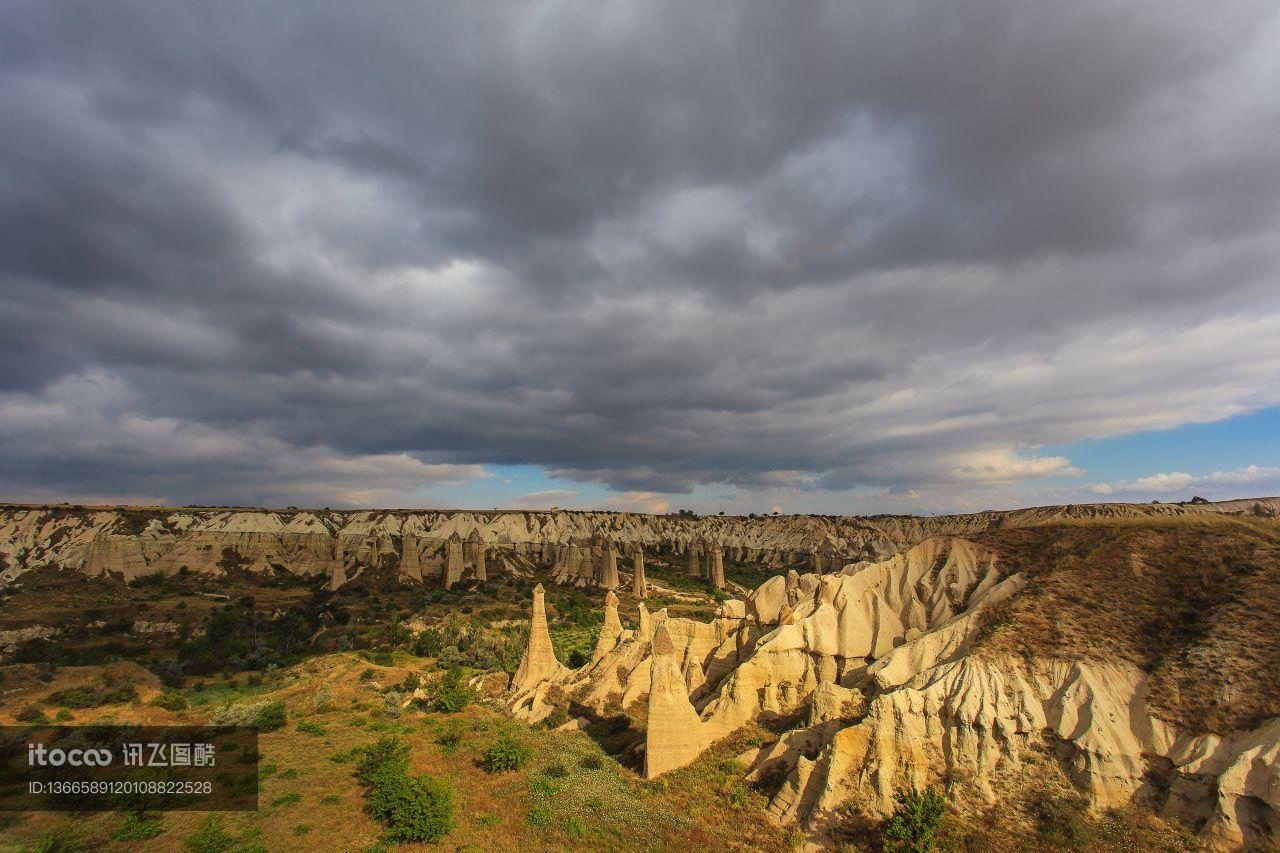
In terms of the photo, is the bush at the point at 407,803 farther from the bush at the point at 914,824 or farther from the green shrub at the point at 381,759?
the bush at the point at 914,824

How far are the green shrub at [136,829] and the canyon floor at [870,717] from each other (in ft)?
0.35

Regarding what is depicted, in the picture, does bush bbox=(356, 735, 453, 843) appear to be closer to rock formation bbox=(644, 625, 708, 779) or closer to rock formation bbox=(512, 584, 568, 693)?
rock formation bbox=(644, 625, 708, 779)

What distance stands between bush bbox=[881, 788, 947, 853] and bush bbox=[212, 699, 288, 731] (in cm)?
3166

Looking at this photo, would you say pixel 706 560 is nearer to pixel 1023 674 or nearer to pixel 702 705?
pixel 702 705

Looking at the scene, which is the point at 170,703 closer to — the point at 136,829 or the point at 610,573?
the point at 136,829

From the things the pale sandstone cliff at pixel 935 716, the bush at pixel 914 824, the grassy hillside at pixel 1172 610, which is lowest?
the bush at pixel 914 824

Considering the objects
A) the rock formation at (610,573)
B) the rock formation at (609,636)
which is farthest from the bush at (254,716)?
the rock formation at (610,573)

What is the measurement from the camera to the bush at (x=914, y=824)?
1620 centimetres

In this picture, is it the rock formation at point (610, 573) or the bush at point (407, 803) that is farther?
the rock formation at point (610, 573)

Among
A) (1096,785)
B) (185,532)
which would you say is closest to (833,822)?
(1096,785)

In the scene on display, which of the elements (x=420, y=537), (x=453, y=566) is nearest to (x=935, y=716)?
(x=453, y=566)

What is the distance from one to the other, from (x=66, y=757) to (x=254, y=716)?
7596 mm

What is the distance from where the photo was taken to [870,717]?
19266mm

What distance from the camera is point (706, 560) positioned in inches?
4843
